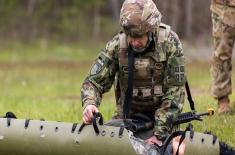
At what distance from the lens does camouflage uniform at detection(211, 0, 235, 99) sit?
747 cm

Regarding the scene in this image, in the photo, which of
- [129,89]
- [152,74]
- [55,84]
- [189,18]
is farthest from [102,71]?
[189,18]

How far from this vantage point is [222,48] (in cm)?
754

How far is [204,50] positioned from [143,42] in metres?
26.5

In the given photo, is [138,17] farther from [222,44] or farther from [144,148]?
[222,44]

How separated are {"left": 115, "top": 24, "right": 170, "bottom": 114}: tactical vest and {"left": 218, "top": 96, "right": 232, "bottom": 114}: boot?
2.25 m

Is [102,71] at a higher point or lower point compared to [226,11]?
lower

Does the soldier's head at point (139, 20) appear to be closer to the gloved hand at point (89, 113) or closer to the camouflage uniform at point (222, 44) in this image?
the gloved hand at point (89, 113)

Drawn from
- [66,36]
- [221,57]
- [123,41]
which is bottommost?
[66,36]

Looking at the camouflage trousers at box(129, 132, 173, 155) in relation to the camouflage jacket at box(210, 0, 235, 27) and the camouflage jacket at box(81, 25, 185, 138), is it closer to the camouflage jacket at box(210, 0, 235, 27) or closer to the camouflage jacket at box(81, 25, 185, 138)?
the camouflage jacket at box(81, 25, 185, 138)

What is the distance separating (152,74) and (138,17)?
531 mm

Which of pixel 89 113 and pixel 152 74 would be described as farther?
pixel 152 74

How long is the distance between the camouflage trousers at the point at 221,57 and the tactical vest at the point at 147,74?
2131mm

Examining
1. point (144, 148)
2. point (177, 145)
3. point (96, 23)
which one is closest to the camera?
point (177, 145)

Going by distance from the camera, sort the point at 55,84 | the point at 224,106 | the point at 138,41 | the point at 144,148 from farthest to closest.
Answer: the point at 55,84 → the point at 224,106 → the point at 138,41 → the point at 144,148
